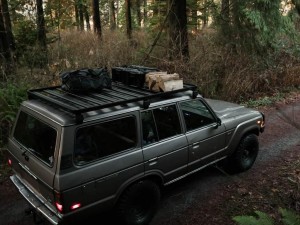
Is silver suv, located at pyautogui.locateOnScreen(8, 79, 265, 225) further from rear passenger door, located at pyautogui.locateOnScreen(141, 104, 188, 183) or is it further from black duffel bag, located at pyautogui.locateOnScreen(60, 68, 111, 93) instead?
black duffel bag, located at pyautogui.locateOnScreen(60, 68, 111, 93)

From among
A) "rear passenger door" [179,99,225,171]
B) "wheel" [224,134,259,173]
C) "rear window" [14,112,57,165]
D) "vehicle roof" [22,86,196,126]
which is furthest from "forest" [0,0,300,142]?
"rear passenger door" [179,99,225,171]

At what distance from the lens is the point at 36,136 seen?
13.6ft

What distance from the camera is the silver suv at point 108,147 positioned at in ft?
12.2

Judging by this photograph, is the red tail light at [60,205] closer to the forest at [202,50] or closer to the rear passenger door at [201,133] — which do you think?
the rear passenger door at [201,133]

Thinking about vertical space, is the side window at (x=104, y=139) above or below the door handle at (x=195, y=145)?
above

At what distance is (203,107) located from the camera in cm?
525

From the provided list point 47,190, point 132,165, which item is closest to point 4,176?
point 47,190

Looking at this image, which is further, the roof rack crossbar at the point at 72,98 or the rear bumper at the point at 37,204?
the roof rack crossbar at the point at 72,98

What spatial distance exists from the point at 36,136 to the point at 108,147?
3.09 feet

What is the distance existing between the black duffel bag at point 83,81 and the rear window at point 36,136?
2.26 ft

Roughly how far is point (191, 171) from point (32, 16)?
796 cm

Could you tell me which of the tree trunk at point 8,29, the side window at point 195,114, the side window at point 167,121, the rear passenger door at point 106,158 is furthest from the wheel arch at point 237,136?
the tree trunk at point 8,29

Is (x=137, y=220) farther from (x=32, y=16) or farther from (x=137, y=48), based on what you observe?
(x=32, y=16)

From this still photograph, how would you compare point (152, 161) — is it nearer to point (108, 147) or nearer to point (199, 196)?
point (108, 147)
